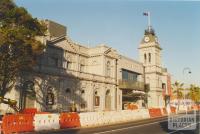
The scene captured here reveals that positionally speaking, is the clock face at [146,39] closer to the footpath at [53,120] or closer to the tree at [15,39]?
the footpath at [53,120]

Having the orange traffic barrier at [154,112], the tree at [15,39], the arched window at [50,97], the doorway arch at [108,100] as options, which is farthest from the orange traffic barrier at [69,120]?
the doorway arch at [108,100]

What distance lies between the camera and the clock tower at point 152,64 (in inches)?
2687

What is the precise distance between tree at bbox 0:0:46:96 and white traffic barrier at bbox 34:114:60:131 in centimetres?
651

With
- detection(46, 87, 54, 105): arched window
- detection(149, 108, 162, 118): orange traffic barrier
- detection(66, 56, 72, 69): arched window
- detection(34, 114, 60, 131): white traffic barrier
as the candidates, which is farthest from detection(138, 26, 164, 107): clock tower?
detection(34, 114, 60, 131): white traffic barrier

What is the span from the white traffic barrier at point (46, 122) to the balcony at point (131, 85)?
104 ft

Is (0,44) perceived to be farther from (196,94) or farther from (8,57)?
(196,94)

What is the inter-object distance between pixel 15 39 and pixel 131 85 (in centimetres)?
3595

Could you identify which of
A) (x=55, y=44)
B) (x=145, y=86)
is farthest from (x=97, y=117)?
(x=145, y=86)

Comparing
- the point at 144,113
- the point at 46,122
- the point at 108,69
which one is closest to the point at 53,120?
the point at 46,122

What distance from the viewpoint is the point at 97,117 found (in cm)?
2759

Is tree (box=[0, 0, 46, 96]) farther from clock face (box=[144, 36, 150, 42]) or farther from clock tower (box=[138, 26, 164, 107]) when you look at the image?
clock face (box=[144, 36, 150, 42])

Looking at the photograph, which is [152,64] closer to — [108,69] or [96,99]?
[108,69]

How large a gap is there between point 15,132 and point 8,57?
26.7ft

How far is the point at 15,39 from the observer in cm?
2427
